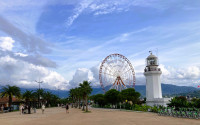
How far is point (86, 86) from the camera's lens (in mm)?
44156

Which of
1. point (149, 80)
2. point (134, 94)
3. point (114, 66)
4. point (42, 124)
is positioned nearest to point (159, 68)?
point (149, 80)

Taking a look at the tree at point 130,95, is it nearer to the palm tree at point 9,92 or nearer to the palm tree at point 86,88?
the palm tree at point 86,88

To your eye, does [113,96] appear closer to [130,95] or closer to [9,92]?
[130,95]

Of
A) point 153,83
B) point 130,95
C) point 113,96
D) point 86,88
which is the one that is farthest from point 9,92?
point 153,83

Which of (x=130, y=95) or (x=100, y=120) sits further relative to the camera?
(x=130, y=95)

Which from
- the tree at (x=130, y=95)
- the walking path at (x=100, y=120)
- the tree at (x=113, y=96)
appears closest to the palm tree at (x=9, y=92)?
the tree at (x=113, y=96)

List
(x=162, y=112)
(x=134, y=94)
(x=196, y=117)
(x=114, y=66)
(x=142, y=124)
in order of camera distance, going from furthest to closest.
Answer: (x=114, y=66)
(x=134, y=94)
(x=162, y=112)
(x=196, y=117)
(x=142, y=124)

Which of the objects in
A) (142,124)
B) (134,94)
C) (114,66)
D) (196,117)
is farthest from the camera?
(114,66)

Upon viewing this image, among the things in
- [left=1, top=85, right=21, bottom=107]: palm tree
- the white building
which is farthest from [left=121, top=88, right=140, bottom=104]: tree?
[left=1, top=85, right=21, bottom=107]: palm tree

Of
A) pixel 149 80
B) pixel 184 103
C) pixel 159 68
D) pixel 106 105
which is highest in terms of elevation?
pixel 159 68

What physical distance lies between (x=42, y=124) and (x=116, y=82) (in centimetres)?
4595

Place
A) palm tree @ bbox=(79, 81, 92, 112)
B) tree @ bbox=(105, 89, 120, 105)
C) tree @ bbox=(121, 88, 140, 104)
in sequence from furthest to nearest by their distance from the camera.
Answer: tree @ bbox=(121, 88, 140, 104) → tree @ bbox=(105, 89, 120, 105) → palm tree @ bbox=(79, 81, 92, 112)

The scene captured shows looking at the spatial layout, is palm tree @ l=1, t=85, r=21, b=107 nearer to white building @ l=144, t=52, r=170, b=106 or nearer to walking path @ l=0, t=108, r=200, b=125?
walking path @ l=0, t=108, r=200, b=125

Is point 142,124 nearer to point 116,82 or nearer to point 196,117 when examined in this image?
point 196,117
